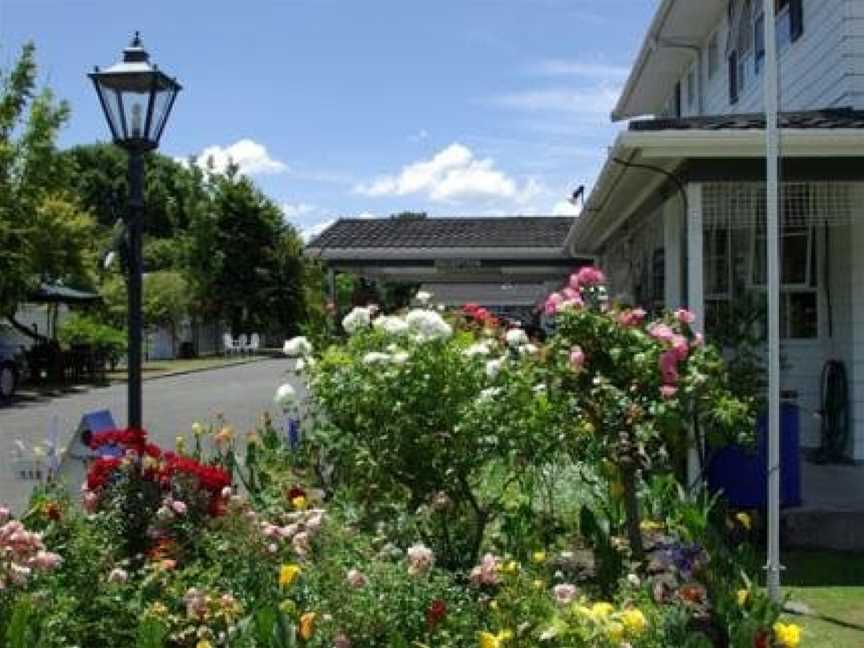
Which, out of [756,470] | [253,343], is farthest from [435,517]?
[253,343]

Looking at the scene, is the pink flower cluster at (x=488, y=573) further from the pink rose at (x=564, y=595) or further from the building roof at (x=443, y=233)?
the building roof at (x=443, y=233)

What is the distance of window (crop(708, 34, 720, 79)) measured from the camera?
1678 centimetres

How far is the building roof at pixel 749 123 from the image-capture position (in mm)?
8648

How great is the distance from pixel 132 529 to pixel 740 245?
8.25 metres

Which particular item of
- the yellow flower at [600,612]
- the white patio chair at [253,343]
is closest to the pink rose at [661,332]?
the yellow flower at [600,612]

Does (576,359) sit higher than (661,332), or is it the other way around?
(661,332)

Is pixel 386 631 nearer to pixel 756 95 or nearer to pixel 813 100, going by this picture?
pixel 813 100

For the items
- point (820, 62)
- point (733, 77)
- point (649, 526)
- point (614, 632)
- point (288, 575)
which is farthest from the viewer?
point (733, 77)

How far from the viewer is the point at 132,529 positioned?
5664mm

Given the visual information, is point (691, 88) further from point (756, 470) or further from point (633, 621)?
point (633, 621)

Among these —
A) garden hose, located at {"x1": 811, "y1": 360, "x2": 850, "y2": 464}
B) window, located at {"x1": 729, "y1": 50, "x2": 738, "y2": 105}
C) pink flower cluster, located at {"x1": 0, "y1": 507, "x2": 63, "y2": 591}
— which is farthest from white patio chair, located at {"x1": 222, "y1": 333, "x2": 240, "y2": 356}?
pink flower cluster, located at {"x1": 0, "y1": 507, "x2": 63, "y2": 591}

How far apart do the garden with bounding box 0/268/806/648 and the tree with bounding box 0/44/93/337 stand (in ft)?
63.2

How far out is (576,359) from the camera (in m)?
6.59

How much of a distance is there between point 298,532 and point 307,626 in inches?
33.8
